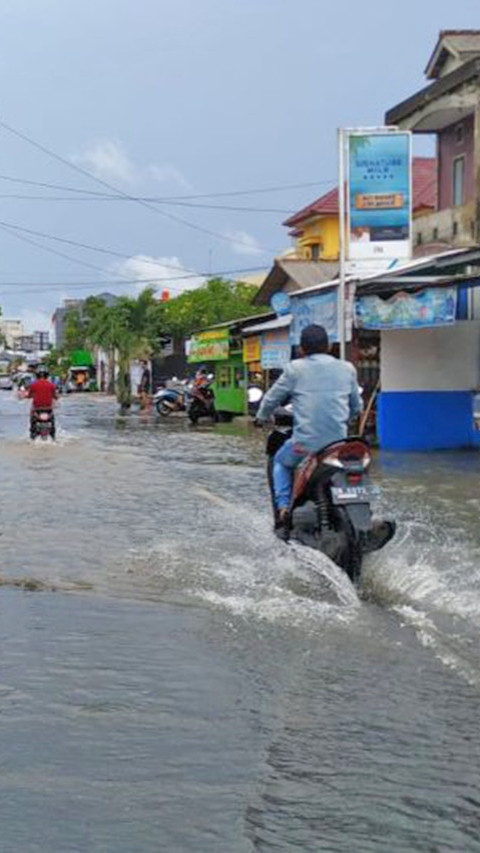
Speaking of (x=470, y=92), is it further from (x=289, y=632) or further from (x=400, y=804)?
(x=400, y=804)

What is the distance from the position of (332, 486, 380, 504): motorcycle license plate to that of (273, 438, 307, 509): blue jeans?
0.71 metres

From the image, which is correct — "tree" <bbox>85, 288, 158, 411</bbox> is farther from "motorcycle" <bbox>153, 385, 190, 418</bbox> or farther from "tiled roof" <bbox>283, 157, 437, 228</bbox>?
"motorcycle" <bbox>153, 385, 190, 418</bbox>

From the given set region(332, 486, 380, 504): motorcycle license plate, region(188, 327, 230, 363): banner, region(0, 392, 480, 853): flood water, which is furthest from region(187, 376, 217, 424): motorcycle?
region(332, 486, 380, 504): motorcycle license plate

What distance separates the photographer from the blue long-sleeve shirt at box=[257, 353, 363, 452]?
7.29 m

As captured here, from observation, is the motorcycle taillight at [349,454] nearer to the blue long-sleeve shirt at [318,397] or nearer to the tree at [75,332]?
the blue long-sleeve shirt at [318,397]

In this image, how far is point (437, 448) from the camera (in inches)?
771

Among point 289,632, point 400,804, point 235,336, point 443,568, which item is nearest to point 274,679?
point 289,632

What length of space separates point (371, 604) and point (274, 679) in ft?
5.74

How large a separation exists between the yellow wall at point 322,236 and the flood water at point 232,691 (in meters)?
35.7

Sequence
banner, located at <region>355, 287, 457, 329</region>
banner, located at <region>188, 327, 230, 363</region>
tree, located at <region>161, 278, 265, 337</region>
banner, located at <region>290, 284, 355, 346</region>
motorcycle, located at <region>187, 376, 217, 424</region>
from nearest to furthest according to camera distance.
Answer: banner, located at <region>355, 287, 457, 329</region>, banner, located at <region>290, 284, 355, 346</region>, motorcycle, located at <region>187, 376, 217, 424</region>, banner, located at <region>188, 327, 230, 363</region>, tree, located at <region>161, 278, 265, 337</region>

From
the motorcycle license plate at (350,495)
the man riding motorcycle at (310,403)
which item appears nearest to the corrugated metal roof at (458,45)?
the man riding motorcycle at (310,403)

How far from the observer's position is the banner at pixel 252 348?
3027 cm

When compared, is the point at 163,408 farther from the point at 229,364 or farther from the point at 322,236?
the point at 322,236

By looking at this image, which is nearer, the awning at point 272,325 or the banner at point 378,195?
the banner at point 378,195
